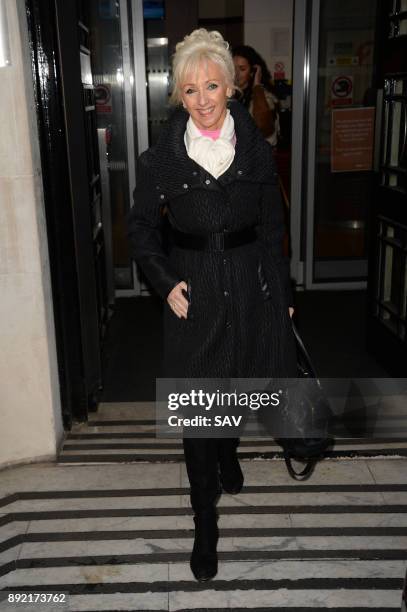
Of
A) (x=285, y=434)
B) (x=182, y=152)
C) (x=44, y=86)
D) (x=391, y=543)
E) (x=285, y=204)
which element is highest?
(x=44, y=86)

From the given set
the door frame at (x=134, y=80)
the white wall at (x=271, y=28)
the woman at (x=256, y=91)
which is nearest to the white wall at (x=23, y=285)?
the woman at (x=256, y=91)

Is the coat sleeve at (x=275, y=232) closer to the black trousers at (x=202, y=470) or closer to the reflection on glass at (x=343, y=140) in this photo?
the black trousers at (x=202, y=470)

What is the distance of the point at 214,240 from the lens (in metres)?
2.19

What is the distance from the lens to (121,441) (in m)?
3.16

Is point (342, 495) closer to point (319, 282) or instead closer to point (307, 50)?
point (319, 282)

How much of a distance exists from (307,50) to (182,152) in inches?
133

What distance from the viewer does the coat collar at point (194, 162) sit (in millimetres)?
2125

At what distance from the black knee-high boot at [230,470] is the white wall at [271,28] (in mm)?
4868

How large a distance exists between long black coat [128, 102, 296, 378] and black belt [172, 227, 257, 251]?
0.02 m

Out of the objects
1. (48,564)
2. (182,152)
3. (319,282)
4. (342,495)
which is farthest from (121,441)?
(319,282)

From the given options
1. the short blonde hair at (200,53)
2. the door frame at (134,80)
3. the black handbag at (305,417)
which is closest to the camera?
the short blonde hair at (200,53)

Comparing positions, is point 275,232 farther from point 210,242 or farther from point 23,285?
point 23,285

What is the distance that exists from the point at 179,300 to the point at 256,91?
8.71 feet

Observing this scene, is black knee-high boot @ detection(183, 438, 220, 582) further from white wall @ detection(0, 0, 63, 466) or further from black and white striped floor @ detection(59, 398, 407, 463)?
white wall @ detection(0, 0, 63, 466)
